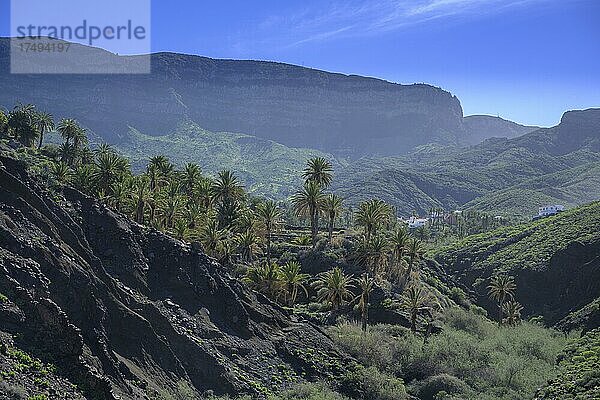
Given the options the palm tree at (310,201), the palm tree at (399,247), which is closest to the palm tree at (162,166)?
the palm tree at (310,201)

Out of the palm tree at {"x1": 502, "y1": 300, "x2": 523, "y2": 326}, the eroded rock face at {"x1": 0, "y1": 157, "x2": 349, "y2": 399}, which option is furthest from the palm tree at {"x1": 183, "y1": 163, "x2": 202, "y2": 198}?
the palm tree at {"x1": 502, "y1": 300, "x2": 523, "y2": 326}

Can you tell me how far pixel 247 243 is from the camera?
198ft

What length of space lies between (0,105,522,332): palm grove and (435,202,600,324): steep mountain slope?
523 centimetres

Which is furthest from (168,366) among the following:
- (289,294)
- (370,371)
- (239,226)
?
(239,226)

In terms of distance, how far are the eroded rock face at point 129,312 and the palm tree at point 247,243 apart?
42.3 feet

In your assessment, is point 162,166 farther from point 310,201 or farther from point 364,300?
point 364,300

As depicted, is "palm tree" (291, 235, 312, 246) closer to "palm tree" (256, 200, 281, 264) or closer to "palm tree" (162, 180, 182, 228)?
"palm tree" (256, 200, 281, 264)

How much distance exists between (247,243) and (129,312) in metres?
26.9

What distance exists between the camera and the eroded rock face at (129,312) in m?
27.7

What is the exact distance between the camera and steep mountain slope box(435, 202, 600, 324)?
76875 mm

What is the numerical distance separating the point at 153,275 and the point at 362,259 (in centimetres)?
2938

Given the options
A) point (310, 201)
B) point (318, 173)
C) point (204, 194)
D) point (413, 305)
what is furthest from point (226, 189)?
point (413, 305)

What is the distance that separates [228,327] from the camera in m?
Answer: 42.2

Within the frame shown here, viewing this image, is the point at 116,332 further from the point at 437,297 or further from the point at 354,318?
the point at 437,297
